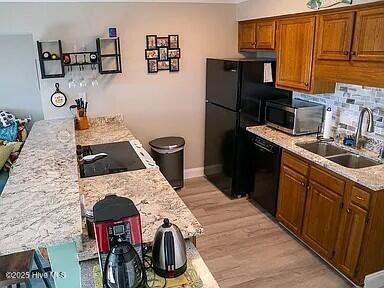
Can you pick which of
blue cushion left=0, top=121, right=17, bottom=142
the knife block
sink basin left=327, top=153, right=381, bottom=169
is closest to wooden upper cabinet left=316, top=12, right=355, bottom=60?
sink basin left=327, top=153, right=381, bottom=169

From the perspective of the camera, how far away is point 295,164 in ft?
9.32

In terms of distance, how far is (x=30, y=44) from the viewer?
3814 mm

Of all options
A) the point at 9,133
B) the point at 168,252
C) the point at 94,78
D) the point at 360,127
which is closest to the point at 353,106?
the point at 360,127

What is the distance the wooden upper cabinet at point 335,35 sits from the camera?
2391mm

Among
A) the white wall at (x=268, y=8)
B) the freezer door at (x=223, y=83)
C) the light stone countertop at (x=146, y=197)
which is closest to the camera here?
the light stone countertop at (x=146, y=197)

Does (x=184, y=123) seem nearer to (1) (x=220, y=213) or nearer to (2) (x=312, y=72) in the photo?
(1) (x=220, y=213)

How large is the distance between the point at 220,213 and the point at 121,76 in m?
2.01

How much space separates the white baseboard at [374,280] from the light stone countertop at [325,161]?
0.76 meters

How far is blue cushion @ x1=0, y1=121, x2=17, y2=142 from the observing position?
3506mm

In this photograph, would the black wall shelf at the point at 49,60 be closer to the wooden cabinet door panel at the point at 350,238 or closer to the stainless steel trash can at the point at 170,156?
the stainless steel trash can at the point at 170,156

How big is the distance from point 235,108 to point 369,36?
1537mm

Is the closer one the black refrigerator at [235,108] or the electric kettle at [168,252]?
the electric kettle at [168,252]

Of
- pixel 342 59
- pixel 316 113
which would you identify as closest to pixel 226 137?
pixel 316 113

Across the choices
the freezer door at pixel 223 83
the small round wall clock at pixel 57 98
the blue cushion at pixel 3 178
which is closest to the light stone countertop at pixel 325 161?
the freezer door at pixel 223 83
